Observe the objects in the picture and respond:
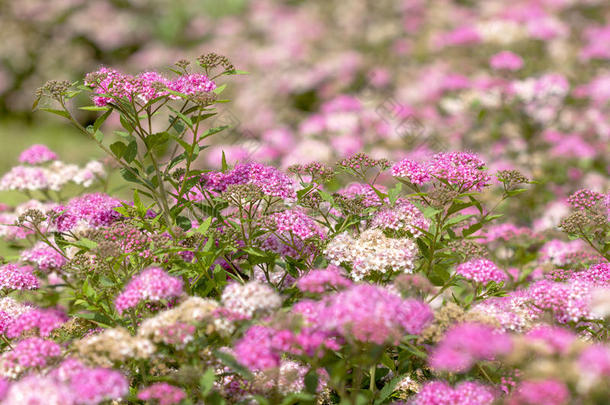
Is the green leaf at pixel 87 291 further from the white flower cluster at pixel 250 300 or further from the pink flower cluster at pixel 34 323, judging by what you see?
the white flower cluster at pixel 250 300

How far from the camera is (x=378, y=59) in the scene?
904cm

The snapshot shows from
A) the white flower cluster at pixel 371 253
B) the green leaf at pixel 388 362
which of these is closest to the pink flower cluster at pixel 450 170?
the white flower cluster at pixel 371 253

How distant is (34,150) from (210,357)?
2328mm

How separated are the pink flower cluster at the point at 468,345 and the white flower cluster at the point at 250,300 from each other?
0.57 m

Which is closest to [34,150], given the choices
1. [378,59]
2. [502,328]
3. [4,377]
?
[4,377]

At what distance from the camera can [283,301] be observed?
2506 mm

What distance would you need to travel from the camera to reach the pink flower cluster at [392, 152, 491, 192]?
8.64ft

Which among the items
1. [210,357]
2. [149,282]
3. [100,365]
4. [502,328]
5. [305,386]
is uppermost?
[149,282]

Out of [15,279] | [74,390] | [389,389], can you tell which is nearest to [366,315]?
[389,389]

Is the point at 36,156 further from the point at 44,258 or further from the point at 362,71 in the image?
the point at 362,71

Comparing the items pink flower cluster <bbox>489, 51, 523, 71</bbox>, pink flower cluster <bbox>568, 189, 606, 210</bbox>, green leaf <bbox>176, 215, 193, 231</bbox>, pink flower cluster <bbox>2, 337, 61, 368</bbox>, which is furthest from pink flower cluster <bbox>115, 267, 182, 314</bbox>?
pink flower cluster <bbox>489, 51, 523, 71</bbox>

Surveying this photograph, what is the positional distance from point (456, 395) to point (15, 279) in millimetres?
1924

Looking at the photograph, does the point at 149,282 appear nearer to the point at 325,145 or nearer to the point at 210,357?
the point at 210,357

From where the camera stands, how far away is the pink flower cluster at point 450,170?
2.63 m
